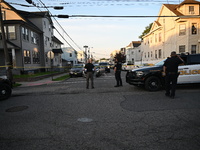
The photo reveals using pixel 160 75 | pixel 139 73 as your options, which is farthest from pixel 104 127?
pixel 160 75

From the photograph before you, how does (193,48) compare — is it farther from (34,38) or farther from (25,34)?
(25,34)

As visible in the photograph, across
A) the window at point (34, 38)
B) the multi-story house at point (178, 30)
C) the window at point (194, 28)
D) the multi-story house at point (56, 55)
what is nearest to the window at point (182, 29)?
the multi-story house at point (178, 30)

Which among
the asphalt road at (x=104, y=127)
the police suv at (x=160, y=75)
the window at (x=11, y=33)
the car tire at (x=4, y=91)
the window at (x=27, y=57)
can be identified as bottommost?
the asphalt road at (x=104, y=127)

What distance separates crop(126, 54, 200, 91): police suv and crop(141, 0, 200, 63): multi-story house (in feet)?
52.7

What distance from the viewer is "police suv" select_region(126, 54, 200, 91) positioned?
7548 mm

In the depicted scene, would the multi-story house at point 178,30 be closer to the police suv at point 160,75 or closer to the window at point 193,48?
the window at point 193,48

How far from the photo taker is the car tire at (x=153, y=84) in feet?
24.9

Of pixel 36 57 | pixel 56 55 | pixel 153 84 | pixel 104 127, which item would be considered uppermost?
pixel 56 55

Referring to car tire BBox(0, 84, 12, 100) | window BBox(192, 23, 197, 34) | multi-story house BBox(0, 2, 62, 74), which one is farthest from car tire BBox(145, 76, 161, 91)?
window BBox(192, 23, 197, 34)

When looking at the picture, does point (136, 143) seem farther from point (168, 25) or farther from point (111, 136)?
point (168, 25)

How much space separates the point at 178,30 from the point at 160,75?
70.1 ft

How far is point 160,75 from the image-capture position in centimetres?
760

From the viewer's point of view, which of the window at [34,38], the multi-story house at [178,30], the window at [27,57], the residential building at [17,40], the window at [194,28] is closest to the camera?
the residential building at [17,40]

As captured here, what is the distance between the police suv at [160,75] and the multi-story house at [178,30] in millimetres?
16053
